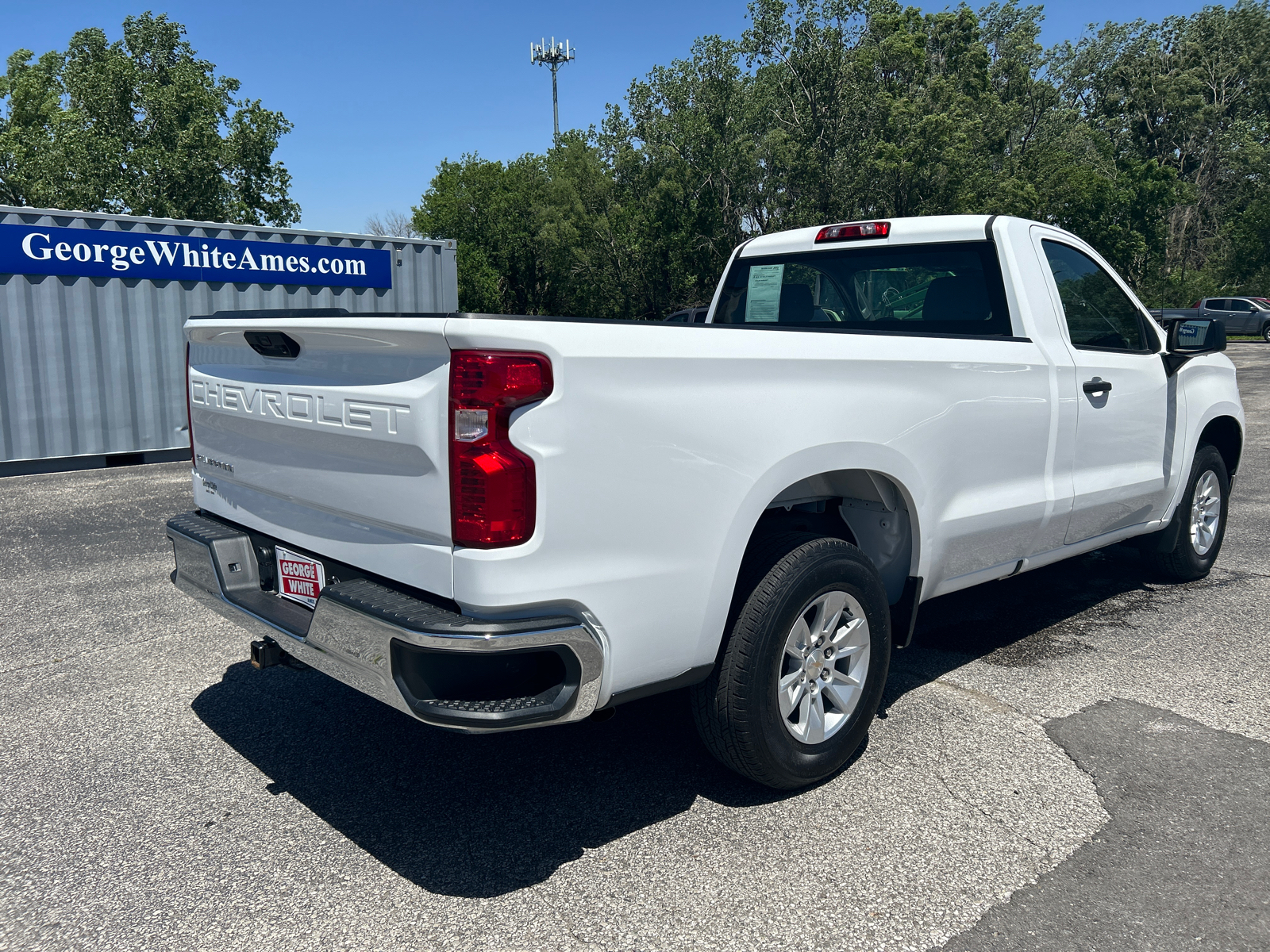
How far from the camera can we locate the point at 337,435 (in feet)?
8.89

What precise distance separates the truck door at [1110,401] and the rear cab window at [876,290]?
38 centimetres

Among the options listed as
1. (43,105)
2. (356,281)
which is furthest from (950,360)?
(43,105)

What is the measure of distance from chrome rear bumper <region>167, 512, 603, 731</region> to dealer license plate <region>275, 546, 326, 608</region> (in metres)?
0.29

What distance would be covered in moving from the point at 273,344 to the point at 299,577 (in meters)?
0.73

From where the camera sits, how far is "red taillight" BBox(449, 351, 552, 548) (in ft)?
7.55

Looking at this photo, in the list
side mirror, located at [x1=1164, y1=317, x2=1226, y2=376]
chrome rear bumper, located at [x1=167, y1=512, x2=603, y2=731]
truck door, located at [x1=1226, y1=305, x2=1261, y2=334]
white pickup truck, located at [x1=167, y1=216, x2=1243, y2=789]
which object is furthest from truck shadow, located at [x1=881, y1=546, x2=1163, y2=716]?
truck door, located at [x1=1226, y1=305, x2=1261, y2=334]

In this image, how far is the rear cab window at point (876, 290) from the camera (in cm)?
418

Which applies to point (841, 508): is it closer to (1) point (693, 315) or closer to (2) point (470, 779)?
(2) point (470, 779)

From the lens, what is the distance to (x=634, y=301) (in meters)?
43.2

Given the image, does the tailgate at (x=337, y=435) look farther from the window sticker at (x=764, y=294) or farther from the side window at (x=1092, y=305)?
the side window at (x=1092, y=305)

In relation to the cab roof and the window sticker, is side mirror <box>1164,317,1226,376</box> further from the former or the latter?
the window sticker

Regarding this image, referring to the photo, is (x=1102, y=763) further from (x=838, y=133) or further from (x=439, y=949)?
(x=838, y=133)

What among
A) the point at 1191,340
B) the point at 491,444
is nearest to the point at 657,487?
the point at 491,444

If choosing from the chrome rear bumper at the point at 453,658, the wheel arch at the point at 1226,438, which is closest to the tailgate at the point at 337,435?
the chrome rear bumper at the point at 453,658
